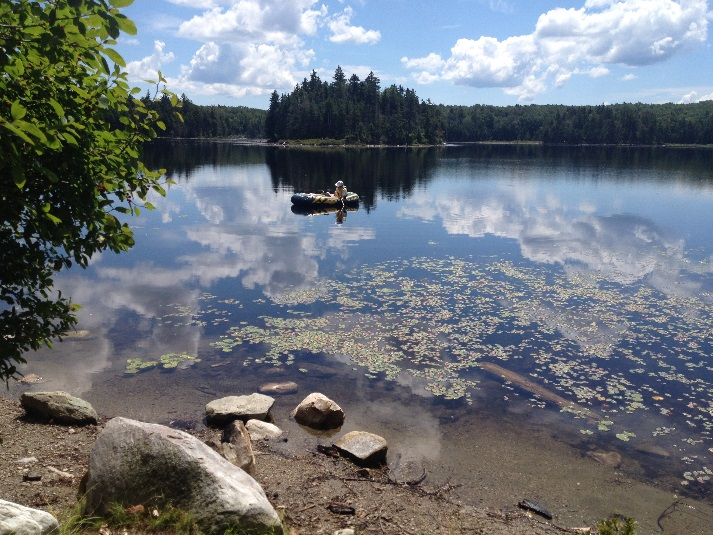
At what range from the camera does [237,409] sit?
12.0m

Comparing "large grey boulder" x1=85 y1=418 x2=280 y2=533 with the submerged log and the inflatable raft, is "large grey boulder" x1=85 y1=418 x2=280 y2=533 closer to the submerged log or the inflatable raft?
the submerged log

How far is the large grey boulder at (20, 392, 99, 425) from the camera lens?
36.1 ft

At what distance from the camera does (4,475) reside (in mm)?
8359

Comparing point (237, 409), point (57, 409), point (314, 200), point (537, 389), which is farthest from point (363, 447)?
point (314, 200)

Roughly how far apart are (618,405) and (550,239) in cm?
2074

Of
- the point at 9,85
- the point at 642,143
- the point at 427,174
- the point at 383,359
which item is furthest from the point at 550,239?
the point at 642,143

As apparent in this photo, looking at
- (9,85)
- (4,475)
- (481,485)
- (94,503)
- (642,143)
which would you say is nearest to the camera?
(9,85)

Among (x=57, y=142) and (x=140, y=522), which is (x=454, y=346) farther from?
(x=57, y=142)

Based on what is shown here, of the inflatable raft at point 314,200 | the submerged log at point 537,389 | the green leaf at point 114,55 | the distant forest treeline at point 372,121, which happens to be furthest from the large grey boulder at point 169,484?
the distant forest treeline at point 372,121

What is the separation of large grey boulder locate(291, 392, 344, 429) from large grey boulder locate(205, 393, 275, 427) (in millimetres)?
779

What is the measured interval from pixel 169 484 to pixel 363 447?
4501 millimetres

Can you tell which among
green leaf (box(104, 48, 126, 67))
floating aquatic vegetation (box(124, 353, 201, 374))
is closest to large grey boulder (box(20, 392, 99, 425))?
floating aquatic vegetation (box(124, 353, 201, 374))

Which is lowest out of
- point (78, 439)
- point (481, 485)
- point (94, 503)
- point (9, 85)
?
point (481, 485)

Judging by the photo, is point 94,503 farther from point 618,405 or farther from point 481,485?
point 618,405
